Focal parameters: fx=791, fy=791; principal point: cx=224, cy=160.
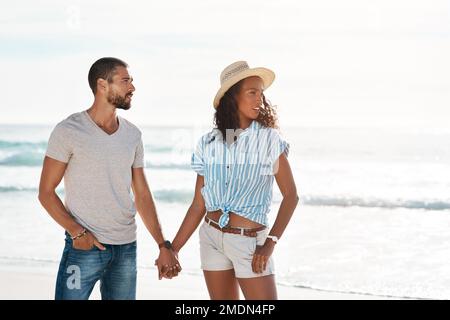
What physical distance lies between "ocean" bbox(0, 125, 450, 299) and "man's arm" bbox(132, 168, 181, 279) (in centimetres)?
371

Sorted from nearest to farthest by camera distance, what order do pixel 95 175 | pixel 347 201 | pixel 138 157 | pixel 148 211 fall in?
pixel 95 175, pixel 138 157, pixel 148 211, pixel 347 201

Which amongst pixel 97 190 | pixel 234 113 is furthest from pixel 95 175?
pixel 234 113

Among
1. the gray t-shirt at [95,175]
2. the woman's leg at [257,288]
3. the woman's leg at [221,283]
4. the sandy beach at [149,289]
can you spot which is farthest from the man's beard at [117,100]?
the sandy beach at [149,289]

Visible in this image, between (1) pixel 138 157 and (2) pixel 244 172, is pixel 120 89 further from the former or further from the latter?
(2) pixel 244 172

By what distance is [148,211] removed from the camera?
3982 millimetres

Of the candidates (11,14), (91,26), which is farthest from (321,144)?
(11,14)

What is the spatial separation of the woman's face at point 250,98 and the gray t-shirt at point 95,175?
578 mm

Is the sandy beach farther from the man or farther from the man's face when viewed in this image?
the man's face

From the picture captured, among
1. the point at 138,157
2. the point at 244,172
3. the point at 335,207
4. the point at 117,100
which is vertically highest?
the point at 335,207

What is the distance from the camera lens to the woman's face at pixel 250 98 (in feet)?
12.1

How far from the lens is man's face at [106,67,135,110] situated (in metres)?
3.75

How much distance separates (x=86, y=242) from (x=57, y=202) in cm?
23

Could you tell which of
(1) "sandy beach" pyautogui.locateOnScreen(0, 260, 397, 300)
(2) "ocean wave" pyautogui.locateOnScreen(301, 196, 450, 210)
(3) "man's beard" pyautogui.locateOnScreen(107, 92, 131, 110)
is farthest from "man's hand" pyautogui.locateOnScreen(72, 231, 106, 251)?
(2) "ocean wave" pyautogui.locateOnScreen(301, 196, 450, 210)

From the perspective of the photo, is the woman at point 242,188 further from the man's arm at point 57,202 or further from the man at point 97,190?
the man's arm at point 57,202
